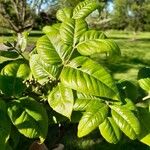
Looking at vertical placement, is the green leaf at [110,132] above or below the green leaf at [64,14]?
below

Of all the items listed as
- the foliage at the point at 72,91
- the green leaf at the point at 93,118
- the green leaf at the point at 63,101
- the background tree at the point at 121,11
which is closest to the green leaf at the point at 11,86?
the foliage at the point at 72,91

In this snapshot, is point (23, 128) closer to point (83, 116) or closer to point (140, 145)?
point (83, 116)

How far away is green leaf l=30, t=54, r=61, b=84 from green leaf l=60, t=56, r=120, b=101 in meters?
0.06

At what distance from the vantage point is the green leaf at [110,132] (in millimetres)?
1337

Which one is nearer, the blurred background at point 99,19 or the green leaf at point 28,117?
the green leaf at point 28,117

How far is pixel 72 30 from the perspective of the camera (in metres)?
1.39

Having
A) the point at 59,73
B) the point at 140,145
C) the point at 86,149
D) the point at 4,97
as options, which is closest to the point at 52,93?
the point at 59,73

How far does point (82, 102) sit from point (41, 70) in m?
0.19

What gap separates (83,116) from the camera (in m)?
1.37

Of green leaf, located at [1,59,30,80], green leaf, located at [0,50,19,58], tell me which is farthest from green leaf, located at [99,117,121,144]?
green leaf, located at [0,50,19,58]

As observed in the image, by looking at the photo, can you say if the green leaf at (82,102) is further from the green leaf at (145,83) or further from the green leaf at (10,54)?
the green leaf at (10,54)

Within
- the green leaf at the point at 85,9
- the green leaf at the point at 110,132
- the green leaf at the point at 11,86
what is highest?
the green leaf at the point at 85,9

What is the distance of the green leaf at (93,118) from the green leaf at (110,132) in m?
0.02

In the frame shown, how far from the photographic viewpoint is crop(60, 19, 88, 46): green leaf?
1.36 m
